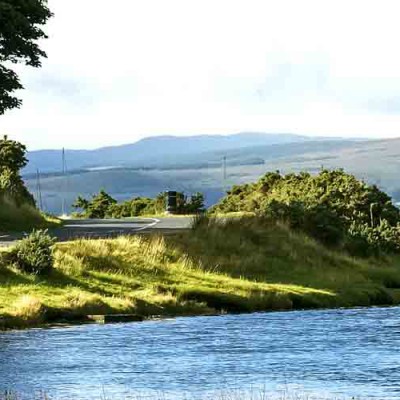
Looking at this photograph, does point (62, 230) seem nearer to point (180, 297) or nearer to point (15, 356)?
point (180, 297)

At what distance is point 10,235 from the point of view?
220ft

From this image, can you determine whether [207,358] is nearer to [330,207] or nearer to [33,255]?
[33,255]

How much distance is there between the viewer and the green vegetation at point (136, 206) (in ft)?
393

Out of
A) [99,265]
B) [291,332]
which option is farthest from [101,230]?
[291,332]

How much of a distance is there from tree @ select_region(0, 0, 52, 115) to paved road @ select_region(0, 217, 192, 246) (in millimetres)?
6920

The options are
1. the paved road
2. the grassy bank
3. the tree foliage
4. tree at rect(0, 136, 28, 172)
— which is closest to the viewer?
the grassy bank

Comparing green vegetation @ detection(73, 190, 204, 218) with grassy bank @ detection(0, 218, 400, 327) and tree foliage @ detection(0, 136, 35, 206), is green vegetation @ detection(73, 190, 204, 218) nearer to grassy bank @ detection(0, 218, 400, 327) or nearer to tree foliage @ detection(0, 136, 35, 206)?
tree foliage @ detection(0, 136, 35, 206)

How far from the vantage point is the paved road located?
216 ft

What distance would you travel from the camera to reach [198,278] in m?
59.1

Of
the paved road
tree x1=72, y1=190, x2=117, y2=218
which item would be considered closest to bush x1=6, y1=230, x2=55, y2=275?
the paved road

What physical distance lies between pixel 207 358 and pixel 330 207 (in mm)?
68018

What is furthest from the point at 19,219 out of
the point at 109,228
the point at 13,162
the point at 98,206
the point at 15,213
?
the point at 98,206

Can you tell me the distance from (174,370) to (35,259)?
1984cm

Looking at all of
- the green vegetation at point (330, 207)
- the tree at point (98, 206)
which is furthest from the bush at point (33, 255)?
the tree at point (98, 206)
